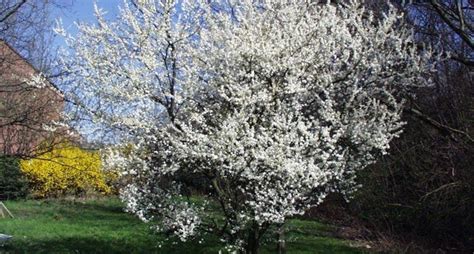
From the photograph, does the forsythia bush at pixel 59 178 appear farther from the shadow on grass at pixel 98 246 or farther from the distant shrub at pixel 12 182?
the shadow on grass at pixel 98 246

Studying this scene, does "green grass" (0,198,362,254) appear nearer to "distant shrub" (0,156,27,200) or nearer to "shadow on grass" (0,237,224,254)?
"shadow on grass" (0,237,224,254)

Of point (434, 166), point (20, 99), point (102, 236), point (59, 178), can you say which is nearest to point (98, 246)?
point (102, 236)

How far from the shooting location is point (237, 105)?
6875 millimetres

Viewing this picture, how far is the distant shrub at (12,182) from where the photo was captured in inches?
805

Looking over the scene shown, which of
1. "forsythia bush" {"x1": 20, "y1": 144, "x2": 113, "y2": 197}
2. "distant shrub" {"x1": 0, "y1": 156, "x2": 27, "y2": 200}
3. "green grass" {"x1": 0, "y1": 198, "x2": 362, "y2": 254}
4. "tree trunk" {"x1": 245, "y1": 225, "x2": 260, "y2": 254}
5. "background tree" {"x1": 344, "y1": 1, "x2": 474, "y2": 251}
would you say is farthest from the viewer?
"forsythia bush" {"x1": 20, "y1": 144, "x2": 113, "y2": 197}

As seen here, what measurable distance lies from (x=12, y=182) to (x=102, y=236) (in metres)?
10.6

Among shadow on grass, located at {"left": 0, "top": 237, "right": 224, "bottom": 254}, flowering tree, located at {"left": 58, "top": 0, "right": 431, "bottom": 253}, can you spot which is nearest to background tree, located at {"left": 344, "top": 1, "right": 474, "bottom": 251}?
flowering tree, located at {"left": 58, "top": 0, "right": 431, "bottom": 253}

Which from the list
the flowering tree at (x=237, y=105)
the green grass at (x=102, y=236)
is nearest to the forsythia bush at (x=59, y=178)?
the green grass at (x=102, y=236)

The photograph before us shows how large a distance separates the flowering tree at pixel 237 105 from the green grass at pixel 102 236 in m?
1.52

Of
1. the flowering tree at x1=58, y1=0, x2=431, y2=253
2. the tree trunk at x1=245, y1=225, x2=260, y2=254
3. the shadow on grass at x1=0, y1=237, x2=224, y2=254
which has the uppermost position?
the flowering tree at x1=58, y1=0, x2=431, y2=253

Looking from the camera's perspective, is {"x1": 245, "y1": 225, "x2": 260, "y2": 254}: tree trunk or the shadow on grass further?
the shadow on grass

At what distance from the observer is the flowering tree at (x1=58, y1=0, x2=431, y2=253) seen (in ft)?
21.6

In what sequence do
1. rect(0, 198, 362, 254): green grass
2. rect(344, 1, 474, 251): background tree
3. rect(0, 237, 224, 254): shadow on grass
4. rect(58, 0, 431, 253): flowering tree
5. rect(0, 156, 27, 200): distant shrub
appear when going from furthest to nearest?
rect(0, 156, 27, 200): distant shrub, rect(344, 1, 474, 251): background tree, rect(0, 198, 362, 254): green grass, rect(0, 237, 224, 254): shadow on grass, rect(58, 0, 431, 253): flowering tree

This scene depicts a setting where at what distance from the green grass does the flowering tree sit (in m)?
1.52
